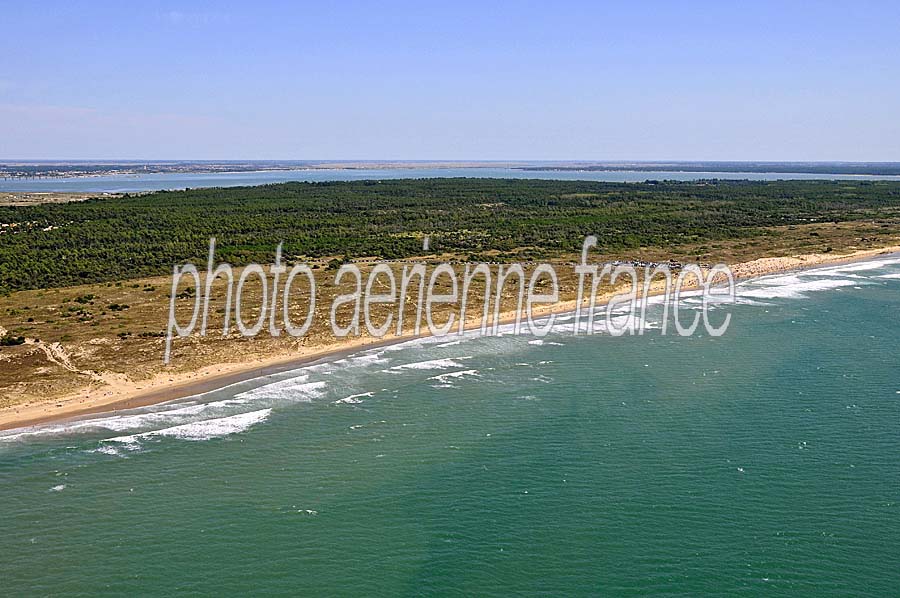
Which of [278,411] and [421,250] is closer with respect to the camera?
[278,411]

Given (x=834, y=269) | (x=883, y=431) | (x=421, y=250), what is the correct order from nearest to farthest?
1. (x=883, y=431)
2. (x=834, y=269)
3. (x=421, y=250)

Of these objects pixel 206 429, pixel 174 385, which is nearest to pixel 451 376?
pixel 206 429

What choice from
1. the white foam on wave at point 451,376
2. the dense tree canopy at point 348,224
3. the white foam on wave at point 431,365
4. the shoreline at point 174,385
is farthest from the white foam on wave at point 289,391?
the dense tree canopy at point 348,224

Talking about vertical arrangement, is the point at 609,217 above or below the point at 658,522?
above

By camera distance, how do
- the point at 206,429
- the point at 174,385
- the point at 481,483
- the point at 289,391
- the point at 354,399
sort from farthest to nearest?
1. the point at 174,385
2. the point at 289,391
3. the point at 354,399
4. the point at 206,429
5. the point at 481,483

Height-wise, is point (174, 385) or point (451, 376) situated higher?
point (451, 376)

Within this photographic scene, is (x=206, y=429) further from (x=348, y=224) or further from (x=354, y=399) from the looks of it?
(x=348, y=224)

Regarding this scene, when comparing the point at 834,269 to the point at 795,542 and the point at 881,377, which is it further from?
the point at 795,542

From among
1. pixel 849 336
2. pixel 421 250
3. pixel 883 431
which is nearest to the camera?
pixel 883 431

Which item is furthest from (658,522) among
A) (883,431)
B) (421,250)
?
(421,250)
